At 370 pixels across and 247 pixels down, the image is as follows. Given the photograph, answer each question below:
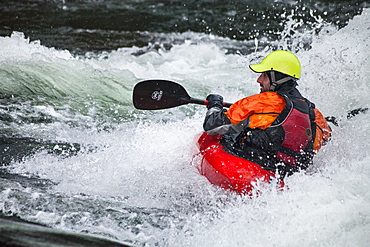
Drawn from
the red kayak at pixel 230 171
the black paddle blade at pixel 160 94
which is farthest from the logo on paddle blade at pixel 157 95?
the red kayak at pixel 230 171

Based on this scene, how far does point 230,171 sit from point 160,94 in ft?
3.66

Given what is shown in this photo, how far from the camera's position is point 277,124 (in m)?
2.83

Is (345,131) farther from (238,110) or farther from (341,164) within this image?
(238,110)

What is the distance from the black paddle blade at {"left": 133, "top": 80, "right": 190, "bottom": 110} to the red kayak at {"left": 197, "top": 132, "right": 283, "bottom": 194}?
0.63 metres

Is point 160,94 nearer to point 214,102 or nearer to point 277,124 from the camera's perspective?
point 214,102

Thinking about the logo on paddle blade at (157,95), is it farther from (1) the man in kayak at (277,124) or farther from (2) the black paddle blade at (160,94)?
(1) the man in kayak at (277,124)

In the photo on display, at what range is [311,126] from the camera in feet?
9.75

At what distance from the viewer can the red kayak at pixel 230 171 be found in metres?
2.86

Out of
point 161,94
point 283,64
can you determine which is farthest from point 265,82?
point 161,94

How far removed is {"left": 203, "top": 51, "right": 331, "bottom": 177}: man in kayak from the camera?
9.30ft

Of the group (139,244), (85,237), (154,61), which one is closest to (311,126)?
(139,244)

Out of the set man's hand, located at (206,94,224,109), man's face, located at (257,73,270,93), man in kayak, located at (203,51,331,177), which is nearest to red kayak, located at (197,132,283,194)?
man in kayak, located at (203,51,331,177)

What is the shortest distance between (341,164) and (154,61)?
5945 millimetres

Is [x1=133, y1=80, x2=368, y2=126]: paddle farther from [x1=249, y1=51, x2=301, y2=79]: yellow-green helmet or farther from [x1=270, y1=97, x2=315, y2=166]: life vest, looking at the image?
[x1=270, y1=97, x2=315, y2=166]: life vest
